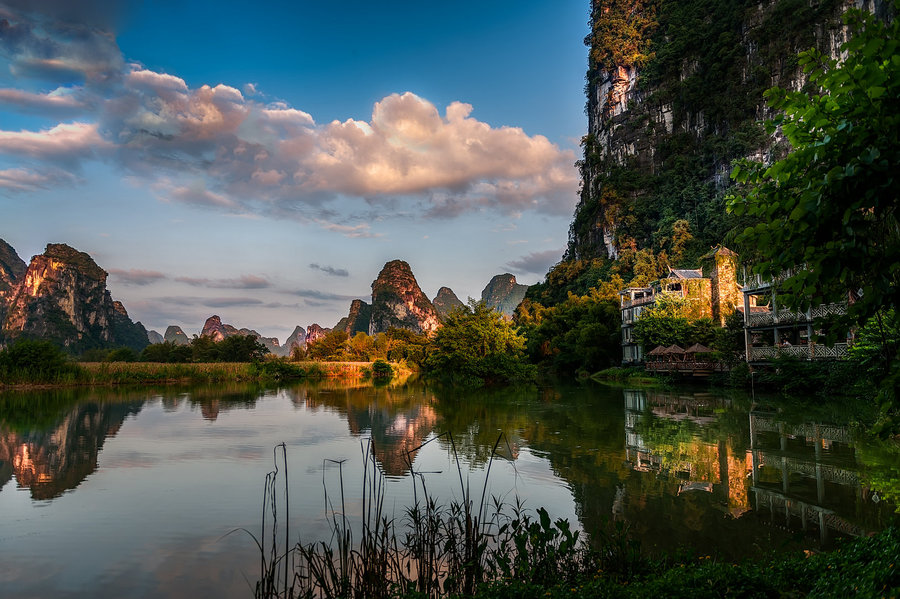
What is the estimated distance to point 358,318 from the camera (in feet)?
634

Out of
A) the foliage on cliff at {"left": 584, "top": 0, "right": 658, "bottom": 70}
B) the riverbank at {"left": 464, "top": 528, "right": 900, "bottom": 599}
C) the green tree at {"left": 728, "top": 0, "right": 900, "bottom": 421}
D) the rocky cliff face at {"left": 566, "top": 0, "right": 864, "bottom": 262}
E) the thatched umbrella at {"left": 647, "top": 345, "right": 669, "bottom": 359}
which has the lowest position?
the riverbank at {"left": 464, "top": 528, "right": 900, "bottom": 599}

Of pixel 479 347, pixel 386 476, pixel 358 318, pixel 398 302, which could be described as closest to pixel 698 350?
pixel 479 347

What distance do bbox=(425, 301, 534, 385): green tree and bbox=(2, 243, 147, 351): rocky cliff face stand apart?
383 feet

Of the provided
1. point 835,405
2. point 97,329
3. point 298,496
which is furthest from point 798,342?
point 97,329

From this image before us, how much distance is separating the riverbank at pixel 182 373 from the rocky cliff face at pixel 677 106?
3953cm

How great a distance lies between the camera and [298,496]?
9094mm

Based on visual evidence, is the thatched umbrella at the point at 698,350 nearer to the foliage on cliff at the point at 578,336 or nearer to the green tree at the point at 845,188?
the foliage on cliff at the point at 578,336

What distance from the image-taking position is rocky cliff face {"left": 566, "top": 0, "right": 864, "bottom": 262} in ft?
198

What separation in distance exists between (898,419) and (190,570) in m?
6.73

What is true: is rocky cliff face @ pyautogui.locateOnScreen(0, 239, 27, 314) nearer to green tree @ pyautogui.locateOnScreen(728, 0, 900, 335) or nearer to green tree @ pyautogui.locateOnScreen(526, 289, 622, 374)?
green tree @ pyautogui.locateOnScreen(526, 289, 622, 374)

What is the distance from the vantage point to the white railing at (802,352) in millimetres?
25047

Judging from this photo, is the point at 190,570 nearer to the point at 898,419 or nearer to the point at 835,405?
the point at 898,419

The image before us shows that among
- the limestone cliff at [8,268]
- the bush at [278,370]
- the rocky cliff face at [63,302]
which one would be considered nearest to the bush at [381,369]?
the bush at [278,370]

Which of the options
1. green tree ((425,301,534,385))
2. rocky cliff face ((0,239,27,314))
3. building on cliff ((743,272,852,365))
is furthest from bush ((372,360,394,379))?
rocky cliff face ((0,239,27,314))
